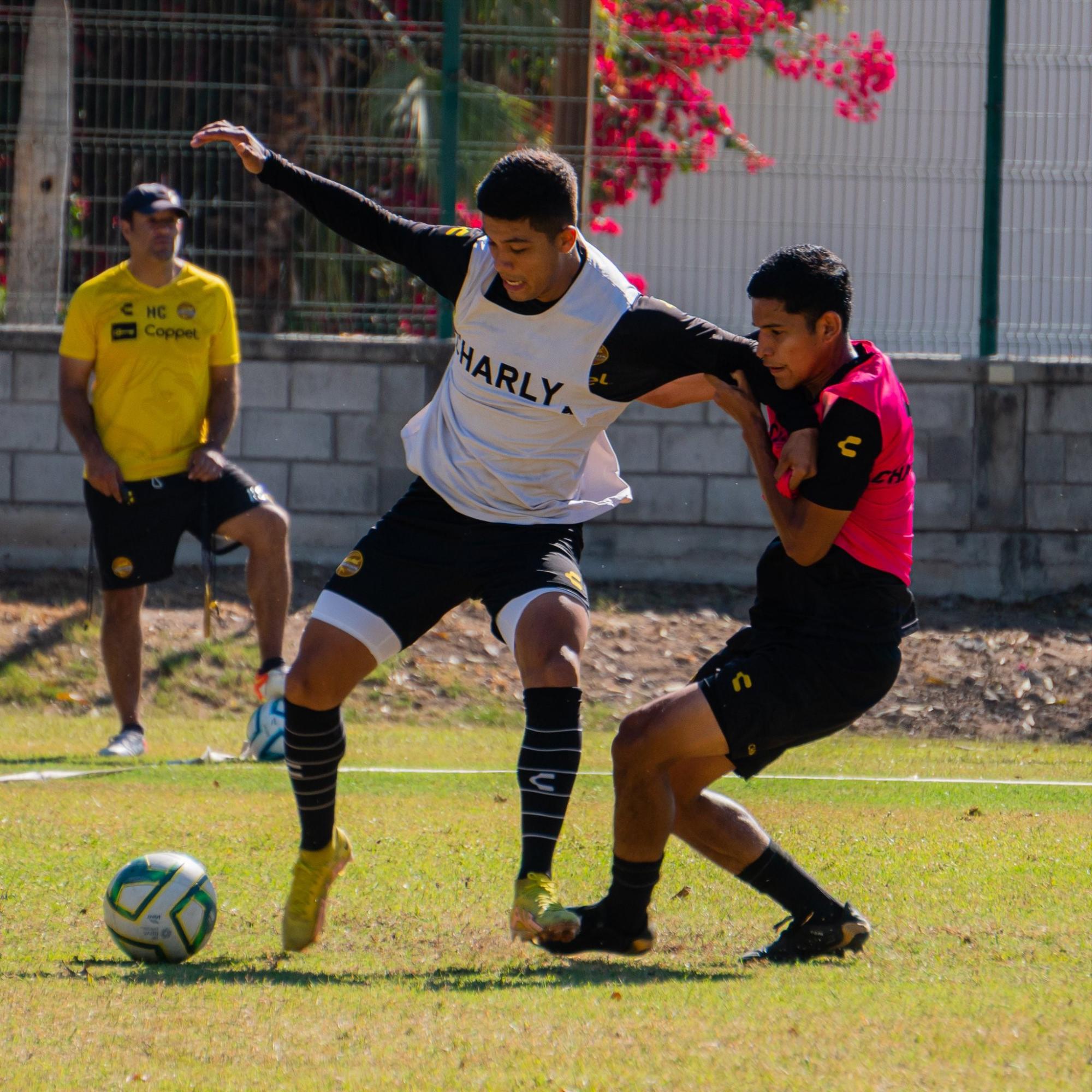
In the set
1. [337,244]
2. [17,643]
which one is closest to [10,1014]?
[17,643]

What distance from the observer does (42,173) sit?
11.3m

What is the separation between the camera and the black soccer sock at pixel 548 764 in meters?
4.46

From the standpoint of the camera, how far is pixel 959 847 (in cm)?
579

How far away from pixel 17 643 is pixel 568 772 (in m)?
6.63

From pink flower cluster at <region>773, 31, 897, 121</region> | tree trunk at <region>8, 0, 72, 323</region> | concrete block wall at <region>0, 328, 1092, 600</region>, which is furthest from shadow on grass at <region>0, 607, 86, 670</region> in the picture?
pink flower cluster at <region>773, 31, 897, 121</region>

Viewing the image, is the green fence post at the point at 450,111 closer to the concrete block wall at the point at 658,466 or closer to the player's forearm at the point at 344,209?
the concrete block wall at the point at 658,466

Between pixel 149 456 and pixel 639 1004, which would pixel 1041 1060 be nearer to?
pixel 639 1004

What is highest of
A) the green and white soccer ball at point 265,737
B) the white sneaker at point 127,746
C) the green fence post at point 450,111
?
the green fence post at point 450,111

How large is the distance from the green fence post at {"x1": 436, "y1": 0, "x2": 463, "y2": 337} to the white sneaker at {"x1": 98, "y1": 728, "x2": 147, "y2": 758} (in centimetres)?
414

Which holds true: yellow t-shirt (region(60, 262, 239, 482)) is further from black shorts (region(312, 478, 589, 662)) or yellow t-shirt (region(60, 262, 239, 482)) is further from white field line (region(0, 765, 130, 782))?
black shorts (region(312, 478, 589, 662))

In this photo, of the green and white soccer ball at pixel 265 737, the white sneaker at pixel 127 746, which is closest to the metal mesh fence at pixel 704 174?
the white sneaker at pixel 127 746

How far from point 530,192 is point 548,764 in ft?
5.03

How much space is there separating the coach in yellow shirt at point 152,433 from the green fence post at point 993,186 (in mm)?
5361

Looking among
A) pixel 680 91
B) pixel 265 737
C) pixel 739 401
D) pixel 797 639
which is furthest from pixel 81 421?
pixel 680 91
